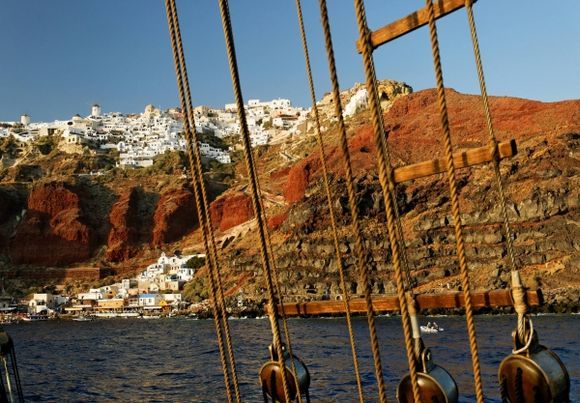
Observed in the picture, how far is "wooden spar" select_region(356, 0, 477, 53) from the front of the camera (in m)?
4.71

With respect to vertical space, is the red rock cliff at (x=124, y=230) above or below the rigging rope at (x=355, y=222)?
above

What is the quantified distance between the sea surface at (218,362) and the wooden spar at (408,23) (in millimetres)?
18127

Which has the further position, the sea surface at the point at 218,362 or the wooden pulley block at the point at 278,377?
the sea surface at the point at 218,362

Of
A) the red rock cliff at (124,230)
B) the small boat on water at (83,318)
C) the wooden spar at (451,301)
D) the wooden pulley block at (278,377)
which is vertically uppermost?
the red rock cliff at (124,230)

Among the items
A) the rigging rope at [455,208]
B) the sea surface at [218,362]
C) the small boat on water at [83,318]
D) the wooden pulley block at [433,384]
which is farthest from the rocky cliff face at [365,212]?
the rigging rope at [455,208]

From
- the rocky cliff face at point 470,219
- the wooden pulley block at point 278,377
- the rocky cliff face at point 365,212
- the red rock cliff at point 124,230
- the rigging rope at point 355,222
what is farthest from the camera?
the red rock cliff at point 124,230

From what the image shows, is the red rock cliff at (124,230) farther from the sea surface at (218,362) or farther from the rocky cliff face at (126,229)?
the sea surface at (218,362)

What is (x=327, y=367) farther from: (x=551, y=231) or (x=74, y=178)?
(x=74, y=178)

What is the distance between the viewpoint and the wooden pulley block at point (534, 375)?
4.73m

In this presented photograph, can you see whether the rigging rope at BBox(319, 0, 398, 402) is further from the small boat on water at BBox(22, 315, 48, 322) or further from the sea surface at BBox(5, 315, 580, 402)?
the small boat on water at BBox(22, 315, 48, 322)

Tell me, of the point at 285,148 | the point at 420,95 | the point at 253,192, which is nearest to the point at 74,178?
the point at 285,148

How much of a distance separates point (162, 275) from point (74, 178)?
112ft

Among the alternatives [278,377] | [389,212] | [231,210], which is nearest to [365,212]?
[231,210]

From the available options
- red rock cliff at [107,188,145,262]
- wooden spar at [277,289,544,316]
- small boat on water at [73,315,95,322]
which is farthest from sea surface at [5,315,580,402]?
red rock cliff at [107,188,145,262]
